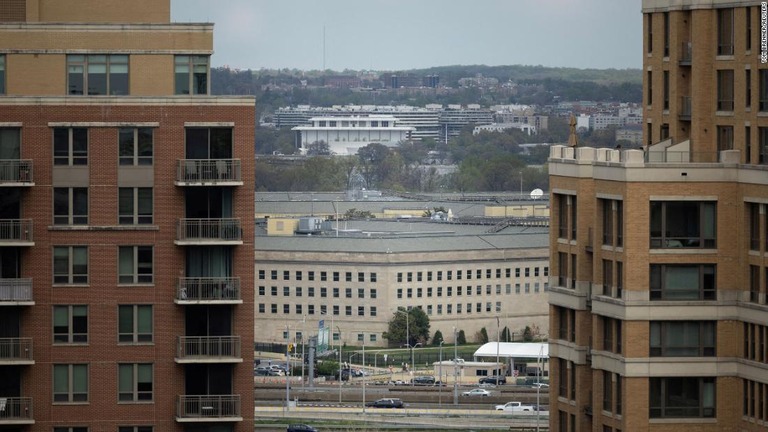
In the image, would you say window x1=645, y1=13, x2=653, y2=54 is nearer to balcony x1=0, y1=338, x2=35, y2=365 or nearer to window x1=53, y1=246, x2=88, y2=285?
window x1=53, y1=246, x2=88, y2=285

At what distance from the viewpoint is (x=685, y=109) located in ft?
232

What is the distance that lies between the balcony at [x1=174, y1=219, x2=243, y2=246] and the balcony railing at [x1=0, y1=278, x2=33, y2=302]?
444cm

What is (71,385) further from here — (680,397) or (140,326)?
(680,397)

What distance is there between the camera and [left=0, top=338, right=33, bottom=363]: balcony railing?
221 ft

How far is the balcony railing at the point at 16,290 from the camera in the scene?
221ft

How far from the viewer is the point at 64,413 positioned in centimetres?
6756

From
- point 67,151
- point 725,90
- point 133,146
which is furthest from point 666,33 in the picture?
point 67,151

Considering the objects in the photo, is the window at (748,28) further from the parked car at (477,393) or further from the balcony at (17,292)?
the parked car at (477,393)

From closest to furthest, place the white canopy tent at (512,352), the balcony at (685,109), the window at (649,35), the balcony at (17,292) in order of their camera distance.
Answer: the balcony at (17,292) → the balcony at (685,109) → the window at (649,35) → the white canopy tent at (512,352)

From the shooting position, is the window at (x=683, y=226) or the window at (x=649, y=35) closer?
the window at (x=683, y=226)

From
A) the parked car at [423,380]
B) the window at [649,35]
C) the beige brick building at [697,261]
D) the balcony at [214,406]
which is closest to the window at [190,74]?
the balcony at [214,406]

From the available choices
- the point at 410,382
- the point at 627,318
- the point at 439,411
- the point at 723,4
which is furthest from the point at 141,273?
the point at 410,382

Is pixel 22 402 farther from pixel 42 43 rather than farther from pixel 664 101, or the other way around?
pixel 664 101

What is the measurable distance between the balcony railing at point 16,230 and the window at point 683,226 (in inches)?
705
